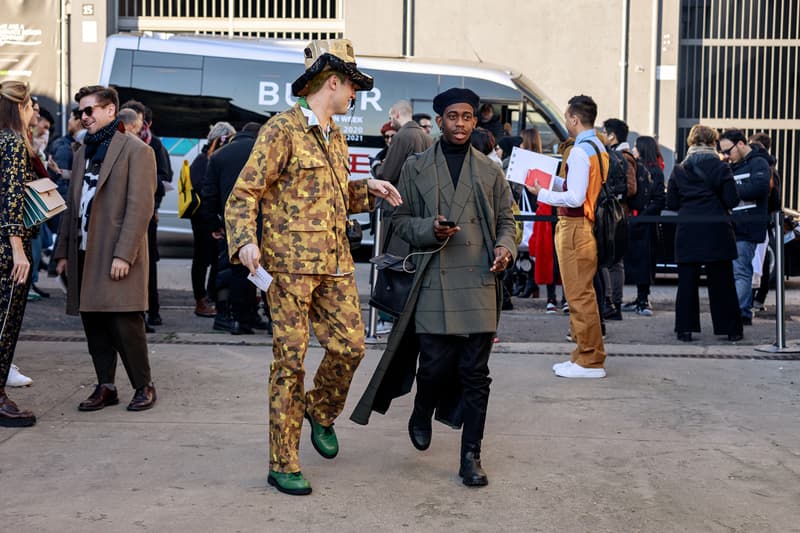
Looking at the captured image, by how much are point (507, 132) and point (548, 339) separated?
716cm

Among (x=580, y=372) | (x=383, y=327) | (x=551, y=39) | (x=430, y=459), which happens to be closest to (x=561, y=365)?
(x=580, y=372)

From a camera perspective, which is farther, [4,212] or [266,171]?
[4,212]

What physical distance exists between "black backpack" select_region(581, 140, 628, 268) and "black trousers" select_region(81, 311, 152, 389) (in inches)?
118

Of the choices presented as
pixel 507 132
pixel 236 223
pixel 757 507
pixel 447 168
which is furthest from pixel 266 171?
pixel 507 132

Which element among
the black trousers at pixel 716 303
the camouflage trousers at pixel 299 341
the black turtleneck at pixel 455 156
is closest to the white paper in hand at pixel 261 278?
the camouflage trousers at pixel 299 341

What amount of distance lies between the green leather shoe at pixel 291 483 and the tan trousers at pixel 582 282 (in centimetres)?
305

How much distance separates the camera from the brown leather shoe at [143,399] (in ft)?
21.4

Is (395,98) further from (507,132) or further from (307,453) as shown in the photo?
(307,453)

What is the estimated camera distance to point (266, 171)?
4938 millimetres

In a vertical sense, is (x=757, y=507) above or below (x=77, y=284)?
below

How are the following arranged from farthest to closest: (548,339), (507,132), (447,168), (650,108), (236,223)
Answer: (650,108) → (507,132) → (548,339) → (447,168) → (236,223)

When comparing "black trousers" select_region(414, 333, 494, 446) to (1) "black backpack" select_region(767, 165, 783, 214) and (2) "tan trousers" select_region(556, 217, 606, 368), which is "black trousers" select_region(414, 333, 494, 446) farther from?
(1) "black backpack" select_region(767, 165, 783, 214)

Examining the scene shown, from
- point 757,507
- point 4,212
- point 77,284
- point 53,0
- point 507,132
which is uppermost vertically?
point 53,0

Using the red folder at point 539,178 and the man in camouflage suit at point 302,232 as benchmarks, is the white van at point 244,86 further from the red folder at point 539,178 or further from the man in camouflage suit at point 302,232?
the man in camouflage suit at point 302,232
